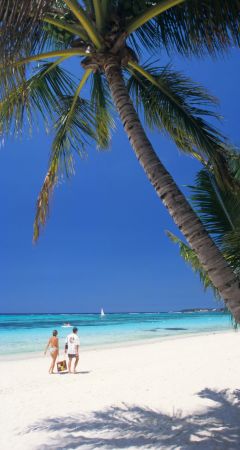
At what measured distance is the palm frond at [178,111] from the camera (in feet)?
17.5

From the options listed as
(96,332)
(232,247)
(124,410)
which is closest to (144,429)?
(124,410)

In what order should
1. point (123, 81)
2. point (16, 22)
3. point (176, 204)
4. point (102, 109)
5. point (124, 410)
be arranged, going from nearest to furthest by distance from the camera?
1. point (16, 22)
2. point (176, 204)
3. point (123, 81)
4. point (124, 410)
5. point (102, 109)

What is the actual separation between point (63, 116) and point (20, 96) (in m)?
1.03

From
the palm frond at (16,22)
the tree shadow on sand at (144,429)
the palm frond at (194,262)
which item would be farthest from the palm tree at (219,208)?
the palm frond at (16,22)

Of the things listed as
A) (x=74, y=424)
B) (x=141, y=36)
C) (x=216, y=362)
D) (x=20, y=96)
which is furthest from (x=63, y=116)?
(x=216, y=362)

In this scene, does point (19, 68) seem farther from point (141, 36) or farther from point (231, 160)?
point (231, 160)

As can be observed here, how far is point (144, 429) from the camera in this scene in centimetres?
538

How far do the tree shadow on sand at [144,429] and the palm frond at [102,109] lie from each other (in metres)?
4.83

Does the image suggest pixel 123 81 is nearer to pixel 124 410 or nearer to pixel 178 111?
pixel 178 111

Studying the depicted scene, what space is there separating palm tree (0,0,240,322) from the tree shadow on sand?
92.6 inches

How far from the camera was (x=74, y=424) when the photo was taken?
5785mm

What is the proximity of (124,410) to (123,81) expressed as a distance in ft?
16.7

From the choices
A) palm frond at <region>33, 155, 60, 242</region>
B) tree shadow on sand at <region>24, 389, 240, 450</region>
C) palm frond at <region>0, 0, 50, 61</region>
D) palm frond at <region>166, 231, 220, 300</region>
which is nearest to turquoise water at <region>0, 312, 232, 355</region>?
palm frond at <region>166, 231, 220, 300</region>

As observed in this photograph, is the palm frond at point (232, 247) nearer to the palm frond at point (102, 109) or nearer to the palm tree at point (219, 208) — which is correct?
the palm tree at point (219, 208)
